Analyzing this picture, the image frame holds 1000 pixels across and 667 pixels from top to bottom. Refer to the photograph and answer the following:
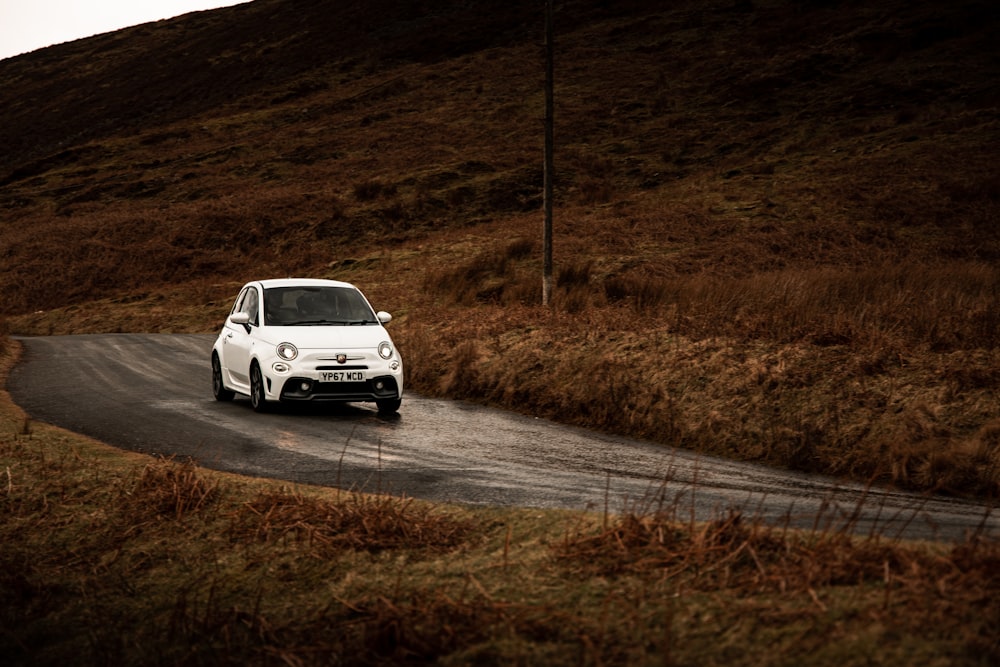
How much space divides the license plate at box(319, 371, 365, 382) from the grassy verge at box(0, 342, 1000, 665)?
6.24 m

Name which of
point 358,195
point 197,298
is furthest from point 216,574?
point 358,195

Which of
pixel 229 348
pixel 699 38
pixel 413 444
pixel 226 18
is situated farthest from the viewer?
pixel 226 18

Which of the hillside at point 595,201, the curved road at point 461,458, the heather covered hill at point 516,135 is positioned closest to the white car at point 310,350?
the curved road at point 461,458

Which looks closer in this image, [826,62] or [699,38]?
[826,62]

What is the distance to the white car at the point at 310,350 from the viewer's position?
45.4ft

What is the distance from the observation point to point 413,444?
11.6m

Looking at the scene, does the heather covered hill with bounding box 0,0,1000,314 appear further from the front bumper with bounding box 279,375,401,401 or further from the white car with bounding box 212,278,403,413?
the front bumper with bounding box 279,375,401,401

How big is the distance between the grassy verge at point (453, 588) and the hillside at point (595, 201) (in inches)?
207

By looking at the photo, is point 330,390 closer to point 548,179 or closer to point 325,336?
point 325,336

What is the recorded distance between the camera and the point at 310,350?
45.5 ft

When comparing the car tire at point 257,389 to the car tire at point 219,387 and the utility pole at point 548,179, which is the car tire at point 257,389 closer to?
the car tire at point 219,387

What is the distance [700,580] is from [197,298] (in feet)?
111

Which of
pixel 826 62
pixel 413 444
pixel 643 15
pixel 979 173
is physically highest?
pixel 643 15

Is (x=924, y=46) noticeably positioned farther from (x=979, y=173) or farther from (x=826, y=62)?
(x=979, y=173)
